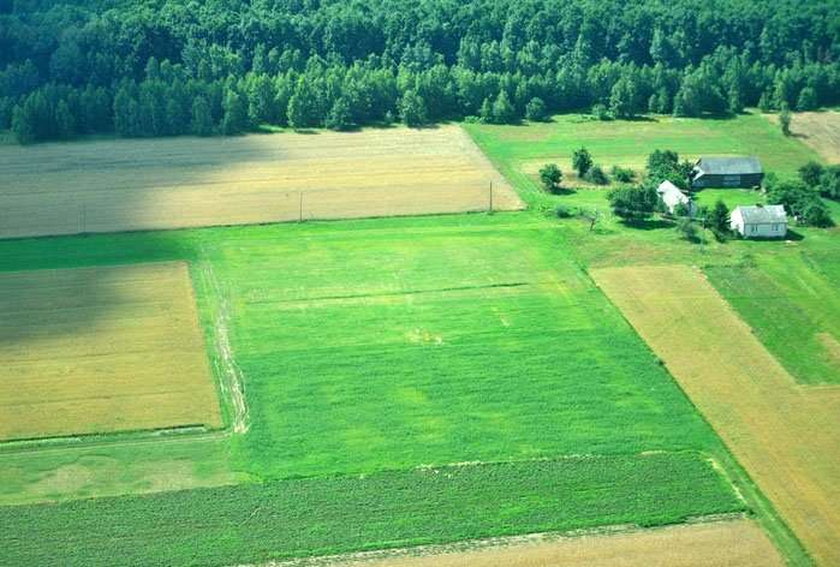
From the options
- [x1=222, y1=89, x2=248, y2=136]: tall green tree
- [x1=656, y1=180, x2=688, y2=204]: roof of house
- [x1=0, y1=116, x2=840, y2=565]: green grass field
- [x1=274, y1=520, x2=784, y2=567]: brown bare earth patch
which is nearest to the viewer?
[x1=274, y1=520, x2=784, y2=567]: brown bare earth patch

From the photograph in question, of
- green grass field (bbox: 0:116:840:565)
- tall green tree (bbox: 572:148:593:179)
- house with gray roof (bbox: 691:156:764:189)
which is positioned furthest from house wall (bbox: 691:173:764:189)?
green grass field (bbox: 0:116:840:565)

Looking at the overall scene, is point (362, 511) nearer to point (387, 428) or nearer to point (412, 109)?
point (387, 428)

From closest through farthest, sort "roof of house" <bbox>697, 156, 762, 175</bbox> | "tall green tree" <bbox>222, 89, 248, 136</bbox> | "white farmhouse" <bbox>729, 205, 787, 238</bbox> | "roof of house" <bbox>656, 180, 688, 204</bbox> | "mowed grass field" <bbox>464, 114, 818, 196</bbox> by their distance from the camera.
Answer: "white farmhouse" <bbox>729, 205, 787, 238</bbox>, "roof of house" <bbox>656, 180, 688, 204</bbox>, "roof of house" <bbox>697, 156, 762, 175</bbox>, "mowed grass field" <bbox>464, 114, 818, 196</bbox>, "tall green tree" <bbox>222, 89, 248, 136</bbox>

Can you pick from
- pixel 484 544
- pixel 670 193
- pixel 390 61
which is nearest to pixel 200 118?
pixel 390 61

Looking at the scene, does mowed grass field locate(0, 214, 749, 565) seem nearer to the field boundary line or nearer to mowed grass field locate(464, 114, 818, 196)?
the field boundary line

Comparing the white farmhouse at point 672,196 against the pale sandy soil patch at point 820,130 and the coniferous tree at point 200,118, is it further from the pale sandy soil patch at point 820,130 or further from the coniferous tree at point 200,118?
the coniferous tree at point 200,118

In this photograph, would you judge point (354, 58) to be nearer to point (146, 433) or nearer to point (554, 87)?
point (554, 87)

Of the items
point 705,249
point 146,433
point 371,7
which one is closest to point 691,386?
point 705,249
